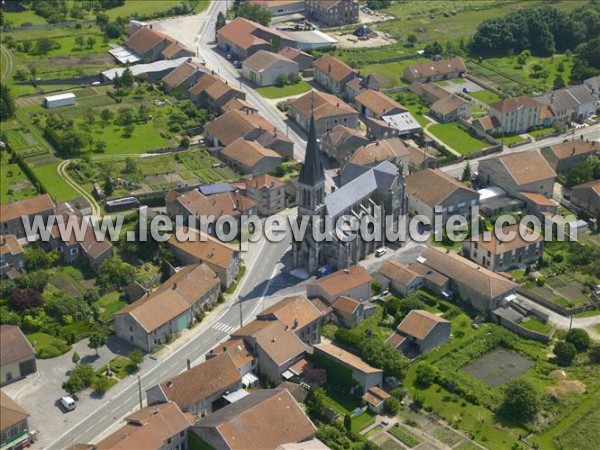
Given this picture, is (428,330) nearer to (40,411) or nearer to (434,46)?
(40,411)

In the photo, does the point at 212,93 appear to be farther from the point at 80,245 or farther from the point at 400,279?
the point at 400,279

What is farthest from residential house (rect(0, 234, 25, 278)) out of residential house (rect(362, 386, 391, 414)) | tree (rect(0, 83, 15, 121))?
tree (rect(0, 83, 15, 121))

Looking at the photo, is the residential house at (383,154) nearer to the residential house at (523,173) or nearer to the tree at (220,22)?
the residential house at (523,173)

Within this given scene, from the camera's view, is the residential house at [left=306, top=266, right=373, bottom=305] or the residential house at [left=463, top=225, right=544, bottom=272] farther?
the residential house at [left=463, top=225, right=544, bottom=272]

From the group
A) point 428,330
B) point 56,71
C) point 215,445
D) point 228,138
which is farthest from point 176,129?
point 215,445

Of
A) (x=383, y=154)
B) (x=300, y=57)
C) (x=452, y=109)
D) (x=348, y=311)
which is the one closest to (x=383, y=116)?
(x=452, y=109)

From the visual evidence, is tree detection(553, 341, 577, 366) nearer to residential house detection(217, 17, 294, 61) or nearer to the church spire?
the church spire
